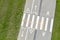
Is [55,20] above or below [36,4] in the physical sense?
below

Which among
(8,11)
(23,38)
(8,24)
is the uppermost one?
(8,11)

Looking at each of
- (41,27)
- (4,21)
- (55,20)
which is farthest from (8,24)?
(55,20)

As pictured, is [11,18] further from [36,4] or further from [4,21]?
[36,4]

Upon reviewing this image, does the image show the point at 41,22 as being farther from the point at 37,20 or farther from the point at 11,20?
the point at 11,20

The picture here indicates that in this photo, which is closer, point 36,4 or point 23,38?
point 23,38
